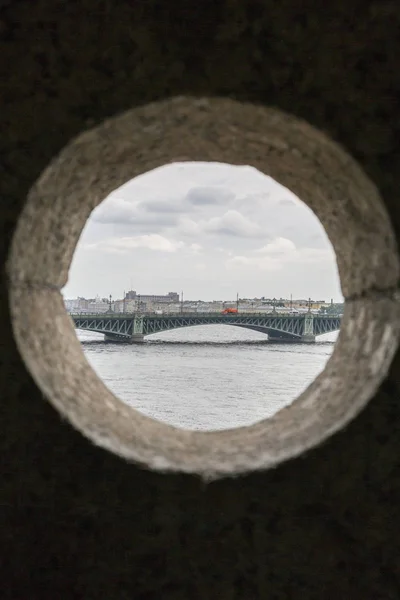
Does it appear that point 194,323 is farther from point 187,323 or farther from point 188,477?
point 188,477

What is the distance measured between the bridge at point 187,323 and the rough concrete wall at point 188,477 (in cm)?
3378

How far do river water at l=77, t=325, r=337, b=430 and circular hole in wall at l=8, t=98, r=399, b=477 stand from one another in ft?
59.8

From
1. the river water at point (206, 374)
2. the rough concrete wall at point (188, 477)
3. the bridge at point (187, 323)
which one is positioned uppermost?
the rough concrete wall at point (188, 477)

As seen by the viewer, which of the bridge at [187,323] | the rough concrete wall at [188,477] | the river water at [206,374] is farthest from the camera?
the bridge at [187,323]

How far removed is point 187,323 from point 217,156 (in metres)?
36.7

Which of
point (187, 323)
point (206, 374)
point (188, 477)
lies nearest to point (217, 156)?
point (188, 477)

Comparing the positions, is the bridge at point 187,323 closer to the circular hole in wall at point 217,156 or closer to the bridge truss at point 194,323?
the bridge truss at point 194,323

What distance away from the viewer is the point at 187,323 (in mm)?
38969

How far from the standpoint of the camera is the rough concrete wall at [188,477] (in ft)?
5.59

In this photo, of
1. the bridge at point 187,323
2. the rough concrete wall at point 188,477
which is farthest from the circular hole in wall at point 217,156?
the bridge at point 187,323

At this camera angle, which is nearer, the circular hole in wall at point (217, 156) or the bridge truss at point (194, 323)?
the circular hole in wall at point (217, 156)

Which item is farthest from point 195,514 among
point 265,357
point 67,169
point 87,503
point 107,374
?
point 265,357

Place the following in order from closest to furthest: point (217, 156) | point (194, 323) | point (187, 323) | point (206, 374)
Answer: point (217, 156) < point (206, 374) < point (194, 323) < point (187, 323)

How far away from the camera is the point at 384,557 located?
170 centimetres
